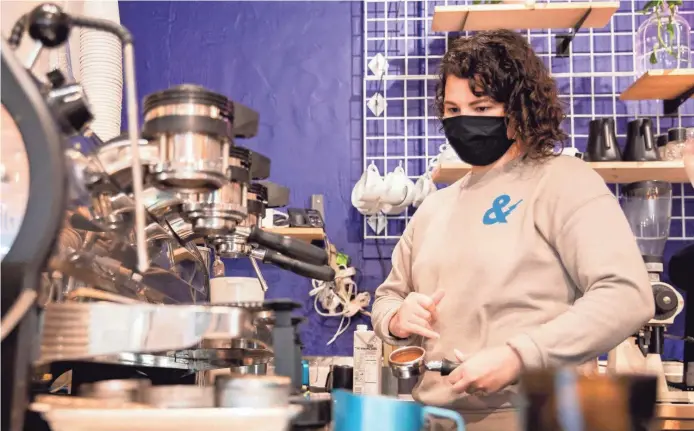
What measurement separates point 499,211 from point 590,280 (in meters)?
0.22

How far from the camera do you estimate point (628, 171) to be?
2354mm

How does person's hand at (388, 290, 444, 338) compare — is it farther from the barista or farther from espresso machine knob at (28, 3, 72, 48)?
espresso machine knob at (28, 3, 72, 48)

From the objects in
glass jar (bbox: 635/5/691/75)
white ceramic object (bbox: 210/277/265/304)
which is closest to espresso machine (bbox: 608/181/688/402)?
glass jar (bbox: 635/5/691/75)

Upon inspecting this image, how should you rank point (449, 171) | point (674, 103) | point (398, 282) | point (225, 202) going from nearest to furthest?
1. point (225, 202)
2. point (398, 282)
3. point (449, 171)
4. point (674, 103)

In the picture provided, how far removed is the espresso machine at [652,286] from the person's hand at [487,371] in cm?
91

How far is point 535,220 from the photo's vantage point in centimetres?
123

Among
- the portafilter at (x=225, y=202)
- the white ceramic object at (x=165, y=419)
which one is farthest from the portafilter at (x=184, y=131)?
the white ceramic object at (x=165, y=419)

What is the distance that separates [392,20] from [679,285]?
136 cm

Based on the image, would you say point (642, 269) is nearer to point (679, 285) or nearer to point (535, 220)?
point (535, 220)

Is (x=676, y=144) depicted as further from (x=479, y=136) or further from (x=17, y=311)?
(x=17, y=311)

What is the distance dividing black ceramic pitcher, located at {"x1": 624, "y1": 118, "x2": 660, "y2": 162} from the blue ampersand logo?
1236 millimetres

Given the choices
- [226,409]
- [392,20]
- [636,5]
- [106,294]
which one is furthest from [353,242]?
[226,409]

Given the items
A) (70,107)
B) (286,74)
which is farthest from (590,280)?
(286,74)

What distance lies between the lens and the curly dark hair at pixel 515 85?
1.33 m
